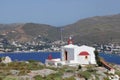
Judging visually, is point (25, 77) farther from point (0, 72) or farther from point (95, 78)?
point (95, 78)

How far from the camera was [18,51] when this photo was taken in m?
182

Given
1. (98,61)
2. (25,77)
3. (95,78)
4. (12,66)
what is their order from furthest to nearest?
(98,61)
(12,66)
(95,78)
(25,77)

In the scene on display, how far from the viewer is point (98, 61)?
43.2 metres

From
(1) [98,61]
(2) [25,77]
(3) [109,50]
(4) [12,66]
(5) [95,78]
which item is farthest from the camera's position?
(3) [109,50]

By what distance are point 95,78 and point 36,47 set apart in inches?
6293

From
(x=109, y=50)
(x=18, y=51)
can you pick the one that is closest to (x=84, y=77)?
(x=109, y=50)

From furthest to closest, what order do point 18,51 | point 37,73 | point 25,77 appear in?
point 18,51, point 37,73, point 25,77

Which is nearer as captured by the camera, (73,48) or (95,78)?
(95,78)

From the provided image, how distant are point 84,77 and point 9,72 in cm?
474

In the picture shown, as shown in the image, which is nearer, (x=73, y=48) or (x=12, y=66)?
(x=12, y=66)

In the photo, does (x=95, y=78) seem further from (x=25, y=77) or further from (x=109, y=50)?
(x=109, y=50)

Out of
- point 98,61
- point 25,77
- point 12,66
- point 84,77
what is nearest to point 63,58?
point 98,61

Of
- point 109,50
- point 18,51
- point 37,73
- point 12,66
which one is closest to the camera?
point 37,73

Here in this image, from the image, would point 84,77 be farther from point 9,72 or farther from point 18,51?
point 18,51
